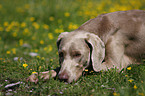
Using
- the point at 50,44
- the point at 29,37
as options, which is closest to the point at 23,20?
the point at 29,37

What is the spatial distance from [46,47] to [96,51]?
2.65 meters

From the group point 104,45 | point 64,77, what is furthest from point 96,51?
point 64,77

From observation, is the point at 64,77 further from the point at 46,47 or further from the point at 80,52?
the point at 46,47

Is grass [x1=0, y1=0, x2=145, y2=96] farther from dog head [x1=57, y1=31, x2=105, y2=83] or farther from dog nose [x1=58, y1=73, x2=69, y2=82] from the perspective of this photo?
dog head [x1=57, y1=31, x2=105, y2=83]

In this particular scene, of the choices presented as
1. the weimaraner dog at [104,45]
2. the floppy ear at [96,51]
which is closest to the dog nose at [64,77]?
the weimaraner dog at [104,45]

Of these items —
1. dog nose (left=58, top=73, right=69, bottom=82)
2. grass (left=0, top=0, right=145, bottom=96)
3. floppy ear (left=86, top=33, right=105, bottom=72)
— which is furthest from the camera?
floppy ear (left=86, top=33, right=105, bottom=72)

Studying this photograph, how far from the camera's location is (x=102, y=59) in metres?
3.46

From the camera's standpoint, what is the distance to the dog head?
3244 mm

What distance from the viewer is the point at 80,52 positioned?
10.9ft

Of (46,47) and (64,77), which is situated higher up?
(46,47)

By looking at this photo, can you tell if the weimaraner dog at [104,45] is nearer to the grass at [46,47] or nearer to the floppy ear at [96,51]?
the floppy ear at [96,51]

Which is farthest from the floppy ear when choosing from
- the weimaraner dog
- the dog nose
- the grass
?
the dog nose

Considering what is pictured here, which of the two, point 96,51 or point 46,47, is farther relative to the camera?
point 46,47

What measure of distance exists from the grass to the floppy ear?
0.16 m
